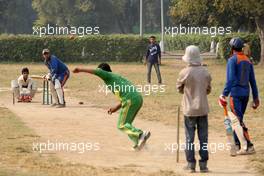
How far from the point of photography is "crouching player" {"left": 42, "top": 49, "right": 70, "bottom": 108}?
22.8 m

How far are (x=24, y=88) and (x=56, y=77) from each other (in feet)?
7.84

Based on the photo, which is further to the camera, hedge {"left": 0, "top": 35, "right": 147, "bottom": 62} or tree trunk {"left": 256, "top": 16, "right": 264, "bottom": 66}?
hedge {"left": 0, "top": 35, "right": 147, "bottom": 62}

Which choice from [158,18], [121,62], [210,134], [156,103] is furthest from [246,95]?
[158,18]

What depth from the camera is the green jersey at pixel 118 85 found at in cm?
1416

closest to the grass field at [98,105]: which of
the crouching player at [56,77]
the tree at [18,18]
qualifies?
the crouching player at [56,77]

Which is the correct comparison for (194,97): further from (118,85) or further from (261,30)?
(261,30)

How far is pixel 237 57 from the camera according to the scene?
535 inches

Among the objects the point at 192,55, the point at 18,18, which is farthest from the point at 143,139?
the point at 18,18

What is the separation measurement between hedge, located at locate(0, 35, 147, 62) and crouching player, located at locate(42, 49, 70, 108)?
99.9 ft

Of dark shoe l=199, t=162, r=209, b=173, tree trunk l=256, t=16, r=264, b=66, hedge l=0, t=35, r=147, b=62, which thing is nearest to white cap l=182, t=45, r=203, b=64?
dark shoe l=199, t=162, r=209, b=173

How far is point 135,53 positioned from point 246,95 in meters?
40.3

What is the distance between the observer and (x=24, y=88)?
25.0m

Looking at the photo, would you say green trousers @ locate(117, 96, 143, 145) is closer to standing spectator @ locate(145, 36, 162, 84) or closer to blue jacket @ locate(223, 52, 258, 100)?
blue jacket @ locate(223, 52, 258, 100)

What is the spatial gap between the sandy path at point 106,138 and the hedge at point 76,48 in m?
30.7
